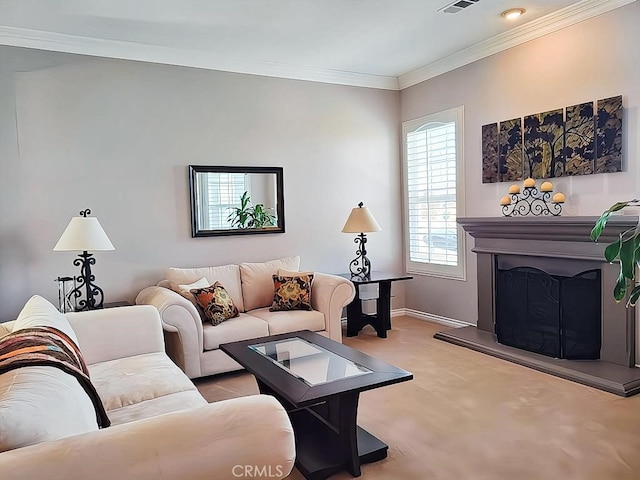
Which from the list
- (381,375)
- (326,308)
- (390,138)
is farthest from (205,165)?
(381,375)

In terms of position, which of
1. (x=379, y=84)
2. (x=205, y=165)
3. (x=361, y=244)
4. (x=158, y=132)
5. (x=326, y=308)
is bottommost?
(x=326, y=308)

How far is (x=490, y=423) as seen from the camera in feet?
9.53

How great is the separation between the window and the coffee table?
Result: 8.51ft

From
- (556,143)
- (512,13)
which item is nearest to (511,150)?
(556,143)

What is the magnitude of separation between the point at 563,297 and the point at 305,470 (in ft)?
8.54

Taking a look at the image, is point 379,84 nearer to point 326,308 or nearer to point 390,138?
point 390,138

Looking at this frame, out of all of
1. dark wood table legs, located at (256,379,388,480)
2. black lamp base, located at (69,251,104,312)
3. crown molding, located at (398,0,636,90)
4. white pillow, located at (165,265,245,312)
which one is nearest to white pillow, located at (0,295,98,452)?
dark wood table legs, located at (256,379,388,480)

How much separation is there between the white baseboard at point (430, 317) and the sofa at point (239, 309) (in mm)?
1462

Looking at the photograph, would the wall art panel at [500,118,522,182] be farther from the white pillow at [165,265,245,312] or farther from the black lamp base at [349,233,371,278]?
the white pillow at [165,265,245,312]

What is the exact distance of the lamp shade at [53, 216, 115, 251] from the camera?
3.52 metres

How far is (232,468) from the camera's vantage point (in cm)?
136

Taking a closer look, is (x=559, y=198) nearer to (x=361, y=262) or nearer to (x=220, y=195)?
(x=361, y=262)

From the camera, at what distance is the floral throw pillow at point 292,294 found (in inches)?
170

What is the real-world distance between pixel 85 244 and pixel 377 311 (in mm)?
2842
